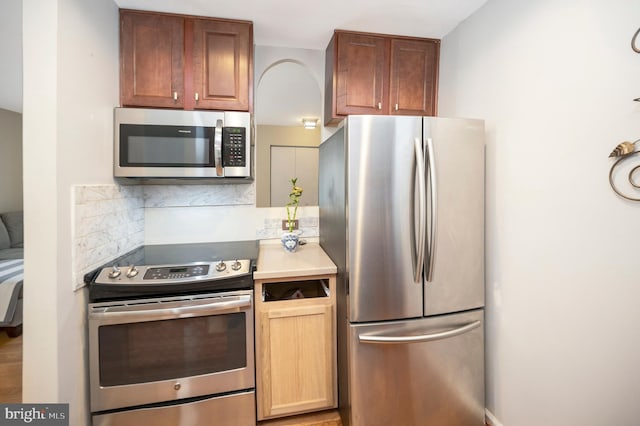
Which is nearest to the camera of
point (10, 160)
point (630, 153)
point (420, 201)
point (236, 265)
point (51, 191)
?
point (630, 153)

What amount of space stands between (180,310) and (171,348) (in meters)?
0.22

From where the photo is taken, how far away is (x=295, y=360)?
150 cm

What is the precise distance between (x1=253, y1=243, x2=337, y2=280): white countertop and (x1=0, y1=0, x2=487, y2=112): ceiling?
1532 millimetres

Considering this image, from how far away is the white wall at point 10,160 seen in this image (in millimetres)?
2000

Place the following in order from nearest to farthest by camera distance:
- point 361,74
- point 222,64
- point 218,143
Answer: point 218,143 → point 222,64 → point 361,74

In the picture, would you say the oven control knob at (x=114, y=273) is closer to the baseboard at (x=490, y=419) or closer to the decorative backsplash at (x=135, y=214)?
the decorative backsplash at (x=135, y=214)

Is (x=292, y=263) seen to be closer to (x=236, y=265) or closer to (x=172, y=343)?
(x=236, y=265)

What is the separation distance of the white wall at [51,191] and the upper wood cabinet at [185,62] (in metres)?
0.36

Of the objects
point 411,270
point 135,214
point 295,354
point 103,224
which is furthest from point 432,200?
point 135,214

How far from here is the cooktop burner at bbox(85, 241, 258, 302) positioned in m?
1.29

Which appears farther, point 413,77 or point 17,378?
point 413,77

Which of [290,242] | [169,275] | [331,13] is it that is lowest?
[169,275]

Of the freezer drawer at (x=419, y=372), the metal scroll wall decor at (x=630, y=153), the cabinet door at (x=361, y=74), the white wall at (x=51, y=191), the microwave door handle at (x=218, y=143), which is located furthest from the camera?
the cabinet door at (x=361, y=74)

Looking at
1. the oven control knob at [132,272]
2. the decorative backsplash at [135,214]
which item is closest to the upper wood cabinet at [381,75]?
the decorative backsplash at [135,214]
